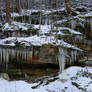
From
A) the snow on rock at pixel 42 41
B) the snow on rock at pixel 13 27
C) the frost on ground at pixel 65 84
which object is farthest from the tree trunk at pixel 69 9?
the frost on ground at pixel 65 84

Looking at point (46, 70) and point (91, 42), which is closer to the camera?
point (46, 70)

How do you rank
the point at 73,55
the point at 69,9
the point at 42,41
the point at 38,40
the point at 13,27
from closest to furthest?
the point at 73,55
the point at 42,41
the point at 38,40
the point at 13,27
the point at 69,9

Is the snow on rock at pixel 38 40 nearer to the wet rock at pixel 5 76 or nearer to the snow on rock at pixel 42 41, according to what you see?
the snow on rock at pixel 42 41

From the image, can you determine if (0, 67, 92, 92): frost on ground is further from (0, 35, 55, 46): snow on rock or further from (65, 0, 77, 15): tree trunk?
(65, 0, 77, 15): tree trunk

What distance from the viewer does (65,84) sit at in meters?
6.03

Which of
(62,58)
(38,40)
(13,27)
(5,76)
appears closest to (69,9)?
(13,27)

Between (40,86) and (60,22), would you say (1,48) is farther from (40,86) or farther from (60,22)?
(60,22)

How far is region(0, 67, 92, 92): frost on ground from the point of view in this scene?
5.73 metres

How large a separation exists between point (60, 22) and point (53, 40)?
8.24ft

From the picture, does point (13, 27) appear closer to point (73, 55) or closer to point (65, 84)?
point (73, 55)

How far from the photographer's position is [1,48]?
692cm

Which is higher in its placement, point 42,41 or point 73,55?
point 42,41

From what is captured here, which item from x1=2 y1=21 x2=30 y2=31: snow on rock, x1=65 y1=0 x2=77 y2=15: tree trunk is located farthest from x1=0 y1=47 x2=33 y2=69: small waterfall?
x1=65 y1=0 x2=77 y2=15: tree trunk

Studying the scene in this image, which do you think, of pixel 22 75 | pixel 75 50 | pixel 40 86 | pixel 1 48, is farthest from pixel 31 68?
pixel 75 50
